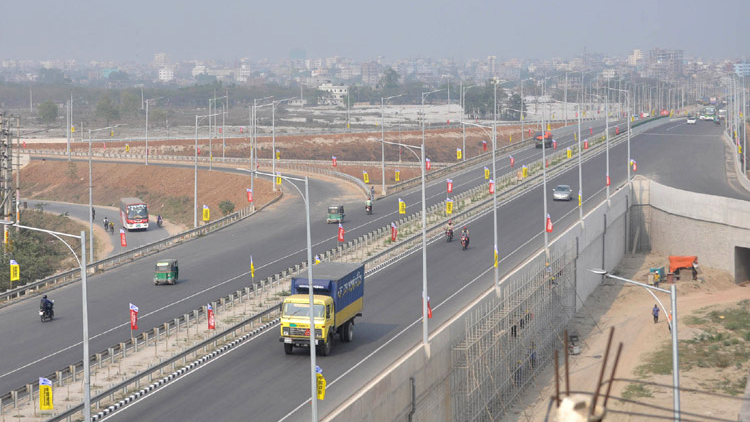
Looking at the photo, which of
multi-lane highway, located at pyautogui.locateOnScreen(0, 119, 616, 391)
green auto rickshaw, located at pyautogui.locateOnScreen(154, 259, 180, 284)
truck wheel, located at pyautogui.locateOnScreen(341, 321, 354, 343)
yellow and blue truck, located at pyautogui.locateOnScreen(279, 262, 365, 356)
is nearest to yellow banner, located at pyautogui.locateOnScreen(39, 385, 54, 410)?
multi-lane highway, located at pyautogui.locateOnScreen(0, 119, 616, 391)

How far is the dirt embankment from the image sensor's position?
333ft

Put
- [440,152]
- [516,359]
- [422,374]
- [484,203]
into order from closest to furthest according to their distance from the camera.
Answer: [422,374] → [516,359] → [484,203] → [440,152]

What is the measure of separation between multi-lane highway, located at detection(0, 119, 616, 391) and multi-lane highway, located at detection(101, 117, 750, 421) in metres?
3.03

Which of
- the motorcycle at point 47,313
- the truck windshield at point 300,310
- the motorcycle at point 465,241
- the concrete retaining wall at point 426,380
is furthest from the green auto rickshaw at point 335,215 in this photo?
the truck windshield at point 300,310

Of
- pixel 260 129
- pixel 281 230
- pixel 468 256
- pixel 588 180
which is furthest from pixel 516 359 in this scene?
pixel 260 129

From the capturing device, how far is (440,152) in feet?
524

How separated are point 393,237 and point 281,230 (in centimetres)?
1178

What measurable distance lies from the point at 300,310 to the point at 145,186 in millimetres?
80329

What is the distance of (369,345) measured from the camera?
135 feet

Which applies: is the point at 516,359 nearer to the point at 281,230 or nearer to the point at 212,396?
the point at 212,396

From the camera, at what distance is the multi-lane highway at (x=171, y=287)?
136ft

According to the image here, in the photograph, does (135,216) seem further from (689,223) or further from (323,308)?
(323,308)

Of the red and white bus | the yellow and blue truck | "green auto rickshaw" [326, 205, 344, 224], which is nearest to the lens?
the yellow and blue truck

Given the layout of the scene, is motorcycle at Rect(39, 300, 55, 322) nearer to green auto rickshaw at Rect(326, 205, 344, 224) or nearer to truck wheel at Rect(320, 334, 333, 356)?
truck wheel at Rect(320, 334, 333, 356)
